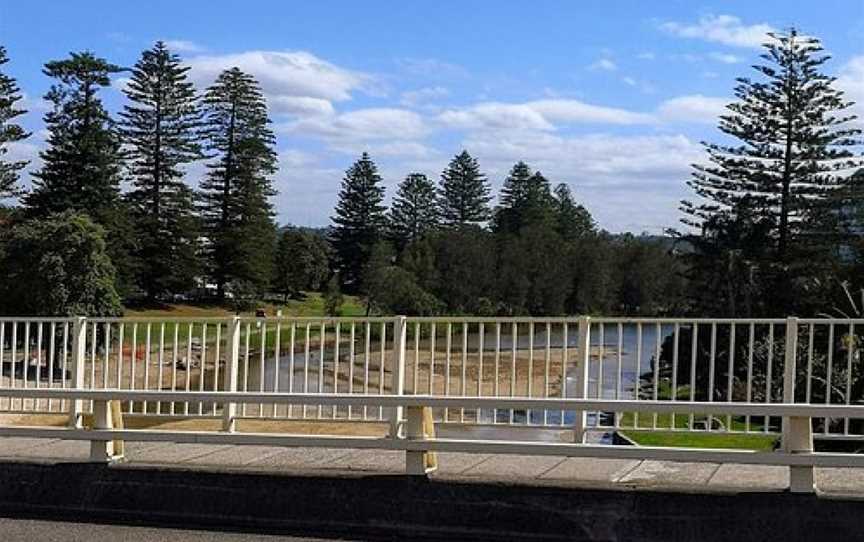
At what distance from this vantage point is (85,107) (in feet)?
220

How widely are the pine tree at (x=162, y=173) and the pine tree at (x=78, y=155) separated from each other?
4410mm

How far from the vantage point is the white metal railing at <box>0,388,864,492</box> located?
6.41 metres

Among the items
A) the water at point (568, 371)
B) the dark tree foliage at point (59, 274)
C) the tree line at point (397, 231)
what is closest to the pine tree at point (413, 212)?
the tree line at point (397, 231)

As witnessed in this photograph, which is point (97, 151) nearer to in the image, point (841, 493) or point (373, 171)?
point (373, 171)

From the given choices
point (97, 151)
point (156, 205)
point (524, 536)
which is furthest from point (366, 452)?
point (156, 205)

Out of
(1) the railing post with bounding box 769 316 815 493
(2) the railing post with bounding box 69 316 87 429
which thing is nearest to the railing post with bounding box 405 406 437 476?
(1) the railing post with bounding box 769 316 815 493

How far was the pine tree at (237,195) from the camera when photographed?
252ft

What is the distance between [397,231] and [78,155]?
40.4 meters

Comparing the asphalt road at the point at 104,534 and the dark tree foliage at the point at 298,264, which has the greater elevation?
the dark tree foliage at the point at 298,264

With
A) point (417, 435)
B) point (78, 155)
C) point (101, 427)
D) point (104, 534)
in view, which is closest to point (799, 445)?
point (417, 435)

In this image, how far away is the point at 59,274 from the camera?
155 ft

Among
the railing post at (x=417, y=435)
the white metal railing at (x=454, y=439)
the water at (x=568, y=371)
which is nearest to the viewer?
the white metal railing at (x=454, y=439)

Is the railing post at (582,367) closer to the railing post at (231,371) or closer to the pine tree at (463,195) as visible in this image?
the railing post at (231,371)

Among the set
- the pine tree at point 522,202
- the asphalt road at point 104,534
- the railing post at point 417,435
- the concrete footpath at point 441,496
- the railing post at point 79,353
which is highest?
the pine tree at point 522,202
